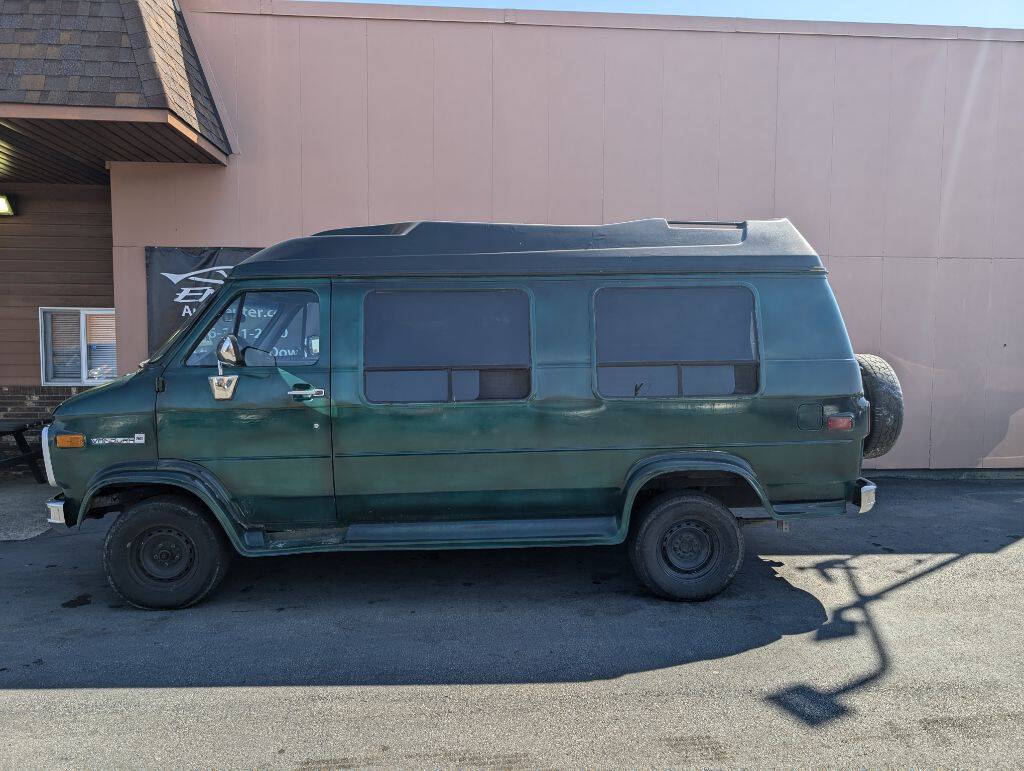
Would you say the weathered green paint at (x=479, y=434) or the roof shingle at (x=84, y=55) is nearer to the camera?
the weathered green paint at (x=479, y=434)

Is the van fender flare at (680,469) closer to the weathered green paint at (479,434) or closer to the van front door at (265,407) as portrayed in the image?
the weathered green paint at (479,434)

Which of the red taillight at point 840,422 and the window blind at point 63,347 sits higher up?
the window blind at point 63,347

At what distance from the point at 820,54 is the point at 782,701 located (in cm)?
808

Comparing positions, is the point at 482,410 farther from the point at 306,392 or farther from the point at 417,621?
the point at 417,621

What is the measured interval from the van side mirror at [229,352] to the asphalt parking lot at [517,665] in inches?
67.5

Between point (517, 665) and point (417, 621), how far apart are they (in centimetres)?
90

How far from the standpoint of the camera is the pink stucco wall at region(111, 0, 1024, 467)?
26.8 feet

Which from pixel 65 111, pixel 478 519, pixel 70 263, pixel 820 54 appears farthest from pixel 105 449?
pixel 820 54

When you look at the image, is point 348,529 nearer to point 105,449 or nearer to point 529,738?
point 105,449

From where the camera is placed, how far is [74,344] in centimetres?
955

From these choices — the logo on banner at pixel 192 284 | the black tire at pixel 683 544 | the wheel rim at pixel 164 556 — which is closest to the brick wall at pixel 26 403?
the logo on banner at pixel 192 284

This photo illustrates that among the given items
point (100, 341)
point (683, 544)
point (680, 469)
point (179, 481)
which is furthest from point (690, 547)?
point (100, 341)

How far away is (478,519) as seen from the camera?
4805 mm

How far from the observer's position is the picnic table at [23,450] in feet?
26.9
